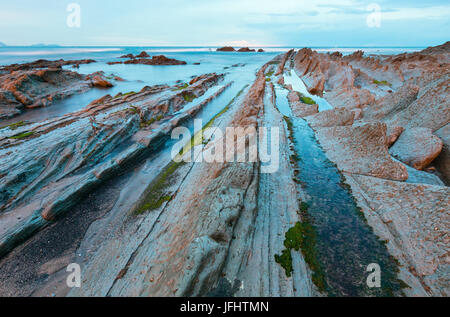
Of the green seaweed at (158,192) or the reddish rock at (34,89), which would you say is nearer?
the green seaweed at (158,192)

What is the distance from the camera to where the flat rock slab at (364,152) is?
11.6 m

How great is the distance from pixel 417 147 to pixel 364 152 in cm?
335

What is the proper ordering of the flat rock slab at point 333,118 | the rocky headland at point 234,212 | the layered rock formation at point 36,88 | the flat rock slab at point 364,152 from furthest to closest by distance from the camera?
the layered rock formation at point 36,88, the flat rock slab at point 333,118, the flat rock slab at point 364,152, the rocky headland at point 234,212

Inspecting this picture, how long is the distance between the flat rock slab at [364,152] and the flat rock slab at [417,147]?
6.32 ft

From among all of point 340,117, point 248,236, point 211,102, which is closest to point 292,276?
point 248,236

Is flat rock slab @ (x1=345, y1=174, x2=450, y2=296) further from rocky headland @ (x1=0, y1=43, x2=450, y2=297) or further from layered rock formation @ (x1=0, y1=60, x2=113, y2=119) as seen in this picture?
layered rock formation @ (x1=0, y1=60, x2=113, y2=119)

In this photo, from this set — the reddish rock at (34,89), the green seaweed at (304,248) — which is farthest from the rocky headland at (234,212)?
the reddish rock at (34,89)

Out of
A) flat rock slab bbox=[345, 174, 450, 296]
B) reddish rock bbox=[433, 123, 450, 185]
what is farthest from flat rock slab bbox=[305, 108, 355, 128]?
flat rock slab bbox=[345, 174, 450, 296]

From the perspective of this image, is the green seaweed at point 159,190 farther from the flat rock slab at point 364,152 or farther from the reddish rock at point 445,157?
the reddish rock at point 445,157

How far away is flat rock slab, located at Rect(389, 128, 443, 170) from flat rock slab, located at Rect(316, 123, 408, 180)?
6.32 ft

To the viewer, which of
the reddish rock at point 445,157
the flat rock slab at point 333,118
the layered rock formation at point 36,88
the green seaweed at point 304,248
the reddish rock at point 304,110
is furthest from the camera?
the layered rock formation at point 36,88

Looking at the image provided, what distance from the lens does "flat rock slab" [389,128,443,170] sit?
12.2 meters

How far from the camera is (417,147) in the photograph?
42.5 feet
